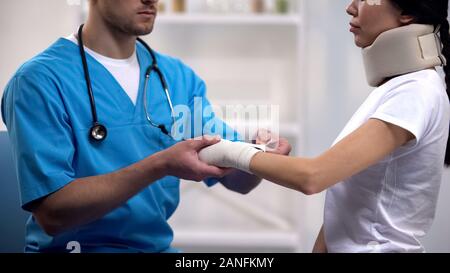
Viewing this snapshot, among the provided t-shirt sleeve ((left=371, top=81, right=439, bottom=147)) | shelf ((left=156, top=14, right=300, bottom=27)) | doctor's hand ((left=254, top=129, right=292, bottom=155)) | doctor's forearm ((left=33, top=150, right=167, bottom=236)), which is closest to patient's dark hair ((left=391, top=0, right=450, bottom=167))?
t-shirt sleeve ((left=371, top=81, right=439, bottom=147))

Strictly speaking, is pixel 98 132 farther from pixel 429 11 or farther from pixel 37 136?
pixel 429 11

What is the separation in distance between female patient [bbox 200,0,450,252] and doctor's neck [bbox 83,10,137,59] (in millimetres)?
317

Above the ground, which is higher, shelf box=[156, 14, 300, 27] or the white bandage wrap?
shelf box=[156, 14, 300, 27]

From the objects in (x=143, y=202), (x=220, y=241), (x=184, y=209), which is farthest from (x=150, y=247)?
(x=184, y=209)

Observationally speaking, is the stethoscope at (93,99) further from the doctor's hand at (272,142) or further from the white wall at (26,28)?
the doctor's hand at (272,142)

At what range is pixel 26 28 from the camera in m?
1.19

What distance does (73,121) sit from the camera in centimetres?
106

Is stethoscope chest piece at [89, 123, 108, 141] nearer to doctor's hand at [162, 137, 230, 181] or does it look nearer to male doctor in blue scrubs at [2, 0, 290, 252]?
male doctor in blue scrubs at [2, 0, 290, 252]

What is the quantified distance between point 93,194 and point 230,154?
0.25 m

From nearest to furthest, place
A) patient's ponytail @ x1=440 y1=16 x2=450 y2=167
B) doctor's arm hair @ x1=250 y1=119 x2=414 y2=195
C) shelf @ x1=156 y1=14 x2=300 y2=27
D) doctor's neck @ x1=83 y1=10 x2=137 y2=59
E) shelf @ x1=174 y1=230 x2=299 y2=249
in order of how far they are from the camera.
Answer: doctor's arm hair @ x1=250 y1=119 x2=414 y2=195 < patient's ponytail @ x1=440 y1=16 x2=450 y2=167 < doctor's neck @ x1=83 y1=10 x2=137 y2=59 < shelf @ x1=174 y1=230 x2=299 y2=249 < shelf @ x1=156 y1=14 x2=300 y2=27

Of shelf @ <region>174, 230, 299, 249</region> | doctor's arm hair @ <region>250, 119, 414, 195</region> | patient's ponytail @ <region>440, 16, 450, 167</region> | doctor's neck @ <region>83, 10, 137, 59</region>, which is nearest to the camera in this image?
doctor's arm hair @ <region>250, 119, 414, 195</region>

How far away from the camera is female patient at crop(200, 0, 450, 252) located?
0.88m

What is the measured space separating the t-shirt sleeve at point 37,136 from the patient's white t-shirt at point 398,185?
45cm

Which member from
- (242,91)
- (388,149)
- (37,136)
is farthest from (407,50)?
(242,91)
